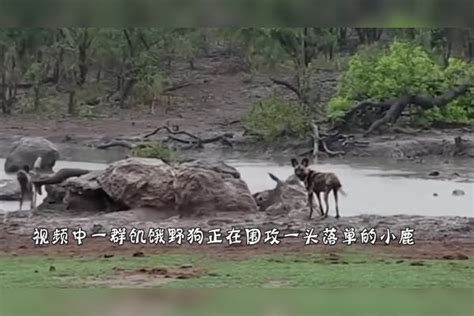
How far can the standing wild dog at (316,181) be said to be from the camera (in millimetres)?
5066

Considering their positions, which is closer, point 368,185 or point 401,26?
point 401,26

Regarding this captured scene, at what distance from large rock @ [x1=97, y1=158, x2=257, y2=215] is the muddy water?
7 cm

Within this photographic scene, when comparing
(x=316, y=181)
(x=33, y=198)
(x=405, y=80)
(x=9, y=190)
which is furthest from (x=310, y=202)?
(x=9, y=190)

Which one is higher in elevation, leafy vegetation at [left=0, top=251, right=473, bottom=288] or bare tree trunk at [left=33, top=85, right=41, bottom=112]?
bare tree trunk at [left=33, top=85, right=41, bottom=112]

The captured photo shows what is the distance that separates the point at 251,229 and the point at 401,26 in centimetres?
114

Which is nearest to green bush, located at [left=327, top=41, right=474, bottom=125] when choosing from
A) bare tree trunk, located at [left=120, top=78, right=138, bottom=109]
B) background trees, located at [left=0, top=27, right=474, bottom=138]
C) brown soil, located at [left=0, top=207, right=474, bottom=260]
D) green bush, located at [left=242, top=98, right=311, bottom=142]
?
background trees, located at [left=0, top=27, right=474, bottom=138]

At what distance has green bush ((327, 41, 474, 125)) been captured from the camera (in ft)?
16.7

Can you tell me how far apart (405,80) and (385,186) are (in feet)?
1.69

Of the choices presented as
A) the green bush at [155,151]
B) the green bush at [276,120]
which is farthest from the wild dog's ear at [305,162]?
the green bush at [155,151]

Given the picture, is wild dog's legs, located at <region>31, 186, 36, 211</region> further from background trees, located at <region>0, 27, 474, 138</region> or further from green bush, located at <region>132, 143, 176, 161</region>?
green bush, located at <region>132, 143, 176, 161</region>

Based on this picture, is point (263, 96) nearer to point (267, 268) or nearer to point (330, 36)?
point (330, 36)

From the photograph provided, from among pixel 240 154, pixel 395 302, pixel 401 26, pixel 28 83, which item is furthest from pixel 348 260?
pixel 28 83

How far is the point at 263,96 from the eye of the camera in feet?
16.7

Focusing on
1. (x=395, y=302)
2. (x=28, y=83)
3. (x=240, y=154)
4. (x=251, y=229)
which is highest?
(x=28, y=83)
